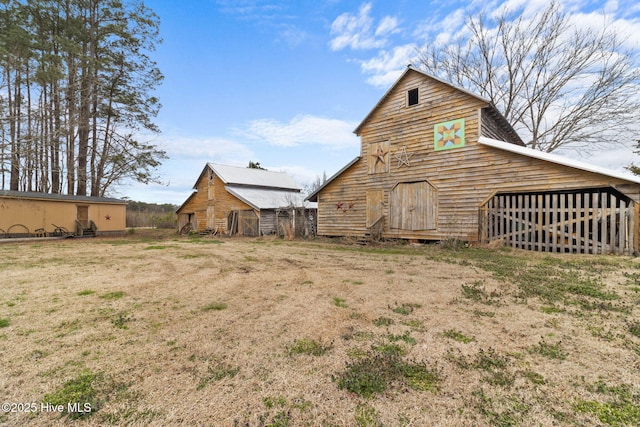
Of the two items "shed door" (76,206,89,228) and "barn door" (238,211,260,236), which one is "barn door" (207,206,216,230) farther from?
"shed door" (76,206,89,228)

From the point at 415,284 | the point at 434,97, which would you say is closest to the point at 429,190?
the point at 434,97

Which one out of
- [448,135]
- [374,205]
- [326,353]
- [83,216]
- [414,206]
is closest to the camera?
[326,353]

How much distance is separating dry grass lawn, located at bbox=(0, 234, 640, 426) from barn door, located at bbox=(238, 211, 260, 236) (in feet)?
54.8

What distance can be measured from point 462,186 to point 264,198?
1689cm

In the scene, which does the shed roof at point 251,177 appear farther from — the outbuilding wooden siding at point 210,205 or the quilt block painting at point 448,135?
the quilt block painting at point 448,135

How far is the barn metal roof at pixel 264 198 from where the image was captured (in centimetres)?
2286

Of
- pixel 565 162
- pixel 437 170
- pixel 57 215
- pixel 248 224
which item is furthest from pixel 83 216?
pixel 565 162

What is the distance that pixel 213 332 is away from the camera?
3.40 m

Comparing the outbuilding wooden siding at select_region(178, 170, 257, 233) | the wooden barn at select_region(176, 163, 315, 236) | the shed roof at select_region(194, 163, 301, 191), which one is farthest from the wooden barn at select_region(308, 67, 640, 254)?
the shed roof at select_region(194, 163, 301, 191)

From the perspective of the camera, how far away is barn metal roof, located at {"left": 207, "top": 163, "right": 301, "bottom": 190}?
25589mm

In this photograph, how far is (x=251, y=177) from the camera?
92.4 ft

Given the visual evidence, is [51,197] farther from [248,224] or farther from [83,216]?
[248,224]

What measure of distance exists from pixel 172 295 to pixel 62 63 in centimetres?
2154

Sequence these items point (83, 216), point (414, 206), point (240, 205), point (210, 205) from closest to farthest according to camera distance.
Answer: point (414, 206)
point (83, 216)
point (240, 205)
point (210, 205)
